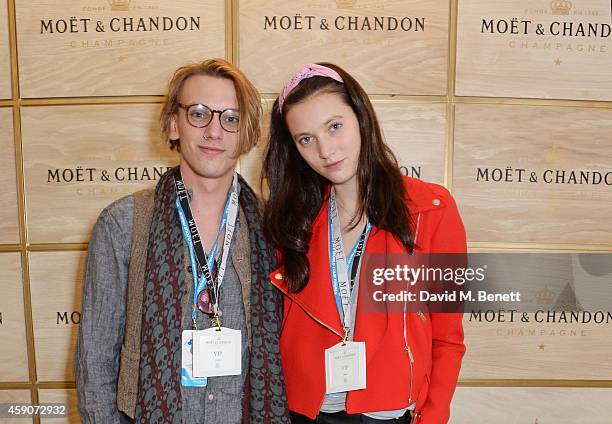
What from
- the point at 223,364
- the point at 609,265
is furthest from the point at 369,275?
the point at 609,265

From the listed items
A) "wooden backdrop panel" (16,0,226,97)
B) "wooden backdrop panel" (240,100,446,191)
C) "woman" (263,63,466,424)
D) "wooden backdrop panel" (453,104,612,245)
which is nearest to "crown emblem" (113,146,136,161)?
"wooden backdrop panel" (16,0,226,97)

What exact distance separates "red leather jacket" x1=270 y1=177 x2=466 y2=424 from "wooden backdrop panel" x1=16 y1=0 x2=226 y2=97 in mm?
1324

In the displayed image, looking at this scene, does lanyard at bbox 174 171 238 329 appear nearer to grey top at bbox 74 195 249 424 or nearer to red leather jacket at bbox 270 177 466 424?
grey top at bbox 74 195 249 424

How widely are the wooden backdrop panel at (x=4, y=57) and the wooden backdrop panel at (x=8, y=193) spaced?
199 millimetres

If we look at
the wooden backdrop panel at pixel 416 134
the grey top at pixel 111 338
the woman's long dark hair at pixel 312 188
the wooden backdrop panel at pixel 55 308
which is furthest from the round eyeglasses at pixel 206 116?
the wooden backdrop panel at pixel 55 308

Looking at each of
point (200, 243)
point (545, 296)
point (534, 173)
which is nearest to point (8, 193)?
point (200, 243)

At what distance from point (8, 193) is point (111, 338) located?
1.38 metres

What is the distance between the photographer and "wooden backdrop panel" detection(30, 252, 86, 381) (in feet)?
8.11

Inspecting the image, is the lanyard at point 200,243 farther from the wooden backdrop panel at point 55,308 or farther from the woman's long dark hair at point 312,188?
the wooden backdrop panel at point 55,308

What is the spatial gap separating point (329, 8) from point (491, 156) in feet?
3.43

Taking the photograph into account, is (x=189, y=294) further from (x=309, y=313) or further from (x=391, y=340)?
(x=391, y=340)

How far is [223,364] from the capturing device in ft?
4.90

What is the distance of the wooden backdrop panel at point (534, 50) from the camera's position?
2398 mm

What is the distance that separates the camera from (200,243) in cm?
160
